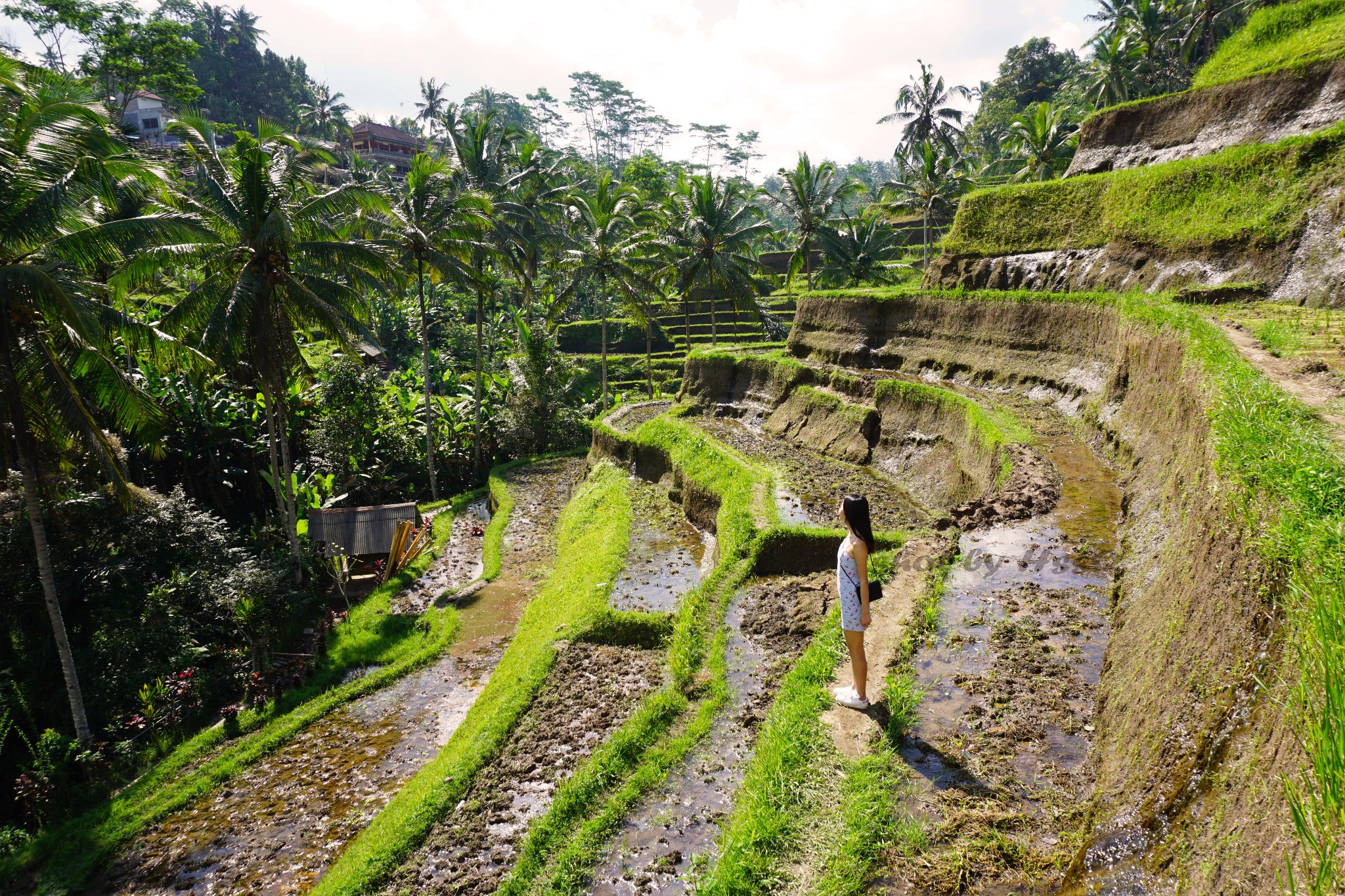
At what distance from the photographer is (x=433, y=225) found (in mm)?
24688

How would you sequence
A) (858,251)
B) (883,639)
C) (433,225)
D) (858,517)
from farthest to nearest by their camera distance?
(858,251) < (433,225) < (883,639) < (858,517)

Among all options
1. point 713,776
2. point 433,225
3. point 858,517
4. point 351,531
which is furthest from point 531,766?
point 433,225

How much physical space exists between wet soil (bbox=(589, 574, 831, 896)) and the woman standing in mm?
2217

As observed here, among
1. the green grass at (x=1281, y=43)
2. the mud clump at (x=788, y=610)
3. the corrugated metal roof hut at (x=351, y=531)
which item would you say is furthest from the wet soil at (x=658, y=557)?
the green grass at (x=1281, y=43)

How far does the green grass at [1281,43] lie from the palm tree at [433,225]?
75.1ft

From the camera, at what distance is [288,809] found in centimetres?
1066

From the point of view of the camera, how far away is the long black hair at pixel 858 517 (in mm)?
6566

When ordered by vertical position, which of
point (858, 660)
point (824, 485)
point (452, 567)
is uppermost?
point (858, 660)

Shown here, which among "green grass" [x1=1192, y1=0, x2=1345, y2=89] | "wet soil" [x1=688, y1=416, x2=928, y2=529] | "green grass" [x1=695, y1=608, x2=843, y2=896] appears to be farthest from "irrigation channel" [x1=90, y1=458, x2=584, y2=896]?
"green grass" [x1=1192, y1=0, x2=1345, y2=89]

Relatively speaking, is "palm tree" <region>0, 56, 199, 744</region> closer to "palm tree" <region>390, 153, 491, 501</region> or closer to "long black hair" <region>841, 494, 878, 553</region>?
"palm tree" <region>390, 153, 491, 501</region>

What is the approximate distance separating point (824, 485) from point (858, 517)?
11441mm

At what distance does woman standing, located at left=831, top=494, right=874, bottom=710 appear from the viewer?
6613 mm

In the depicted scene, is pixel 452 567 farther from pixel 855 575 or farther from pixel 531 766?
pixel 855 575

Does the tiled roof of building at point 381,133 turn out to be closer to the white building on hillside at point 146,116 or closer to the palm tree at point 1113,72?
the white building on hillside at point 146,116
